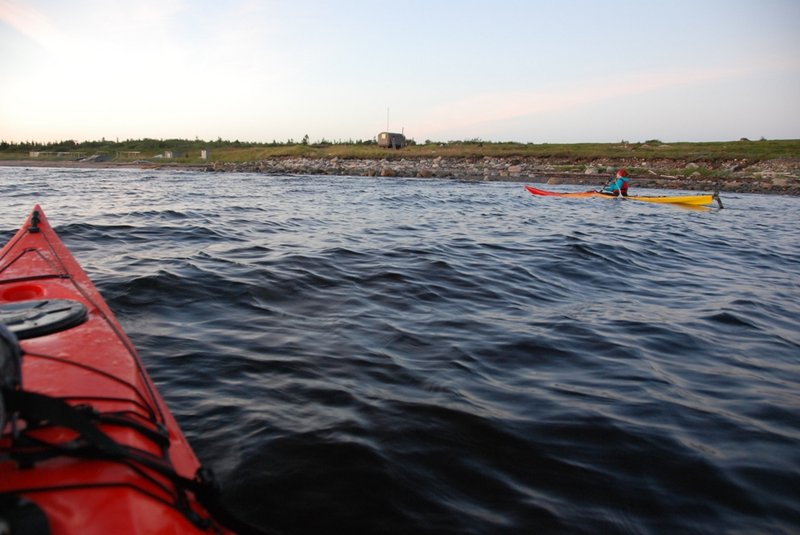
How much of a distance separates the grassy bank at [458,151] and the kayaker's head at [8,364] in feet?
130

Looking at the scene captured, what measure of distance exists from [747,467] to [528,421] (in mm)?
1239

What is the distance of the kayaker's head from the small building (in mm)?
50551

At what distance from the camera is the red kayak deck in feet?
4.35

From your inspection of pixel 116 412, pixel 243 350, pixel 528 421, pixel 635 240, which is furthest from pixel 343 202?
pixel 116 412

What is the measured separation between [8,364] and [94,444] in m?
0.33

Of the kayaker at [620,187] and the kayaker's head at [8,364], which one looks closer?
the kayaker's head at [8,364]

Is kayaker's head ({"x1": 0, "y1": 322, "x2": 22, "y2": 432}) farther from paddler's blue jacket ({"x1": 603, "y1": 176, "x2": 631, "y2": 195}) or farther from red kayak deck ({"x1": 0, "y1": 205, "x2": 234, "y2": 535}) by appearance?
paddler's blue jacket ({"x1": 603, "y1": 176, "x2": 631, "y2": 195})

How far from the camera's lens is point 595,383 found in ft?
12.5

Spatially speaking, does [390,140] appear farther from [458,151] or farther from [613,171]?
[613,171]

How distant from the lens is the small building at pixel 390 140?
166 ft

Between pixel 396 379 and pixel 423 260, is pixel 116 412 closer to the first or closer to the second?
pixel 396 379

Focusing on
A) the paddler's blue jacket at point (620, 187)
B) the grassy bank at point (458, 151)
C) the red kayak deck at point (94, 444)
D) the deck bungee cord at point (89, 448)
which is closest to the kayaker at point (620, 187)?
the paddler's blue jacket at point (620, 187)

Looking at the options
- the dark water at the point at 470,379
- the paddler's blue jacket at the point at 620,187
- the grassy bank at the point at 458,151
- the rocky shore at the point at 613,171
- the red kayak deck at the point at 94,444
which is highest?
the grassy bank at the point at 458,151

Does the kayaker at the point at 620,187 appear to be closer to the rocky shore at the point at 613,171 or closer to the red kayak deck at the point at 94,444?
the rocky shore at the point at 613,171
